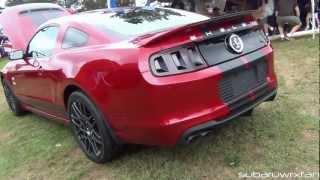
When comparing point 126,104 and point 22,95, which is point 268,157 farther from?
point 22,95

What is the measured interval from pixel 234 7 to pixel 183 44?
9.82 m

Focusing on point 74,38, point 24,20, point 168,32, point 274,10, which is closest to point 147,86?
point 168,32

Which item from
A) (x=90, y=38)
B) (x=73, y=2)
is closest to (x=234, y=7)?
(x=90, y=38)

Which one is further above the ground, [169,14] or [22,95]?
[169,14]

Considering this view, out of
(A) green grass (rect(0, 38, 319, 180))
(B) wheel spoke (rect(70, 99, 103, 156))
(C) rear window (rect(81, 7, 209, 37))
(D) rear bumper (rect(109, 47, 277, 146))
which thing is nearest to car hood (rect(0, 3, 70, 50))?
(A) green grass (rect(0, 38, 319, 180))

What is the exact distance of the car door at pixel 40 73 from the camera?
536 centimetres

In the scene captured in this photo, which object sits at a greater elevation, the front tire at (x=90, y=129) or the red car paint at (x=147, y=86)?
Answer: the red car paint at (x=147, y=86)

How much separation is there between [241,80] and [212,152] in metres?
0.80

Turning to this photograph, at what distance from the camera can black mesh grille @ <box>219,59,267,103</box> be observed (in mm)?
4027

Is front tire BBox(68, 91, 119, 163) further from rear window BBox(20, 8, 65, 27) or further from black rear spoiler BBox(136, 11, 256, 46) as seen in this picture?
rear window BBox(20, 8, 65, 27)

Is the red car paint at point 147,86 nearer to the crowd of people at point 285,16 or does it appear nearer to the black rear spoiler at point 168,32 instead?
the black rear spoiler at point 168,32

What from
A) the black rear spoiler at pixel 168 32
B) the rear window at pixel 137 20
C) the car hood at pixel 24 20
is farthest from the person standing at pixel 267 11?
the black rear spoiler at pixel 168 32

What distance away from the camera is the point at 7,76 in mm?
7023

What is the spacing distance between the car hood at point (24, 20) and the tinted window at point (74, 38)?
5.20 meters
